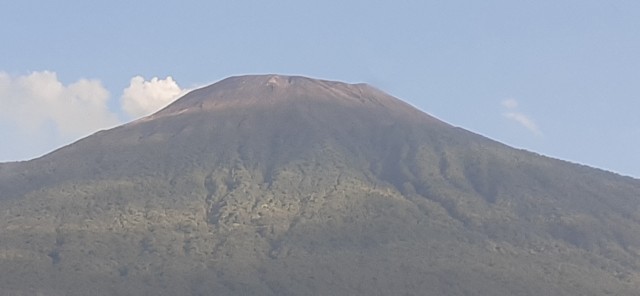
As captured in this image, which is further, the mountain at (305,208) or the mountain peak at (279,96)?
the mountain peak at (279,96)

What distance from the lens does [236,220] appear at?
143 m

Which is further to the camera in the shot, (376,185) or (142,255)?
(376,185)

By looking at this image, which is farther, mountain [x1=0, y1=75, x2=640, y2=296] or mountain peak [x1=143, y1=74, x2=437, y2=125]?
mountain peak [x1=143, y1=74, x2=437, y2=125]

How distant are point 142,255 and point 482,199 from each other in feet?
159

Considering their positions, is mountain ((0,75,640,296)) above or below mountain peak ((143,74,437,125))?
below

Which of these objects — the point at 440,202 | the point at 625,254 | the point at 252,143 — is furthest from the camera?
the point at 252,143

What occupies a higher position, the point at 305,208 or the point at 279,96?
the point at 279,96

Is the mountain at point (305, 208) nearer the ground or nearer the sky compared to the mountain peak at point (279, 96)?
nearer the ground

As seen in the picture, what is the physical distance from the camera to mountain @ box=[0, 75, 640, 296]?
413 feet

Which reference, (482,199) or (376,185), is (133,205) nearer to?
(376,185)

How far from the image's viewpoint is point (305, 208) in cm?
14625

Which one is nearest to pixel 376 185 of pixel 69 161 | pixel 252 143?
pixel 252 143

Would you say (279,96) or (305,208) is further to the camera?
(279,96)

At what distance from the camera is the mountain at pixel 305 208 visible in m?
126
